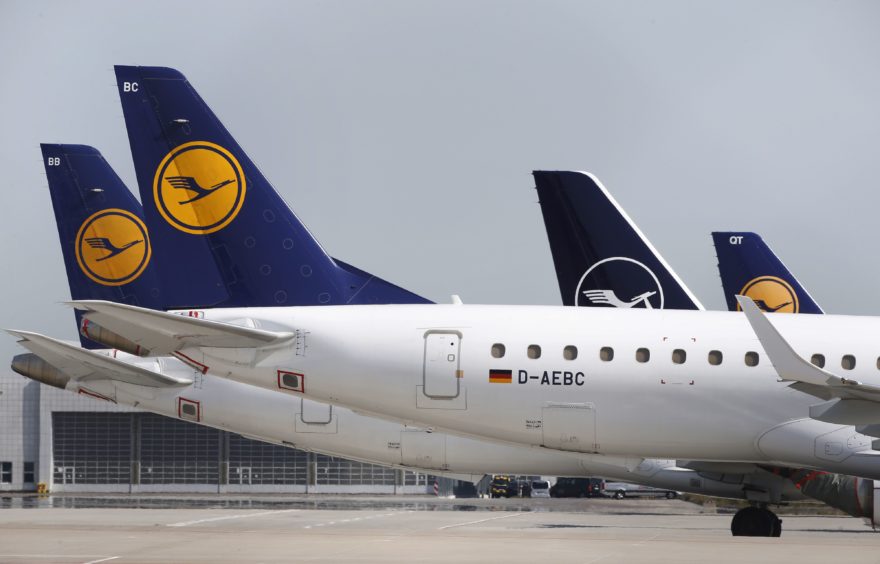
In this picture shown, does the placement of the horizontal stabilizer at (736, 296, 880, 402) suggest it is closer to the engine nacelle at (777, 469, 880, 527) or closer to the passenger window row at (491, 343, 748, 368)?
the passenger window row at (491, 343, 748, 368)

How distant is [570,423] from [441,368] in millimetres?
2571

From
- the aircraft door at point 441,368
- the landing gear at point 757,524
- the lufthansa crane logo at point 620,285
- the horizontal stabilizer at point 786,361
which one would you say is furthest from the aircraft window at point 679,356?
the landing gear at point 757,524

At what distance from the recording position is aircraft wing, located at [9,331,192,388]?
28.9m

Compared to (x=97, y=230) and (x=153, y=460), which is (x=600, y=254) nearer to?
(x=97, y=230)

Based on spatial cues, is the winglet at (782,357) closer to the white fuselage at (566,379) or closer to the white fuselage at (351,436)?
the white fuselage at (566,379)

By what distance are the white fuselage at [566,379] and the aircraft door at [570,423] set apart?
0.02 meters

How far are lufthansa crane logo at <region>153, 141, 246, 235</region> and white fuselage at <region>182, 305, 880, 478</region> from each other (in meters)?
2.07

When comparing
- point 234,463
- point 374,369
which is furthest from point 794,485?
point 234,463

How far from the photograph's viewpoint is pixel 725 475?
1072 inches

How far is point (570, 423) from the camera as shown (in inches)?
891

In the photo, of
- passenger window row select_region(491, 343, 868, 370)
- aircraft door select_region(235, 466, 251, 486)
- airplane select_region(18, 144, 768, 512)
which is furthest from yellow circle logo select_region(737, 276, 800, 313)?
aircraft door select_region(235, 466, 251, 486)

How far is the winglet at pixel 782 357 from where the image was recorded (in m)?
19.7

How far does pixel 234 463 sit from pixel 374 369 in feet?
160

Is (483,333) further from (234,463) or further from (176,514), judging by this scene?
(234,463)
